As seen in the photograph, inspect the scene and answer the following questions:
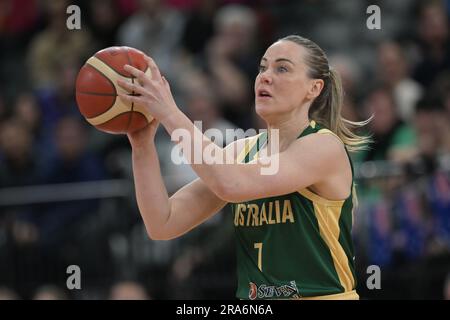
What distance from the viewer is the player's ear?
5082 mm

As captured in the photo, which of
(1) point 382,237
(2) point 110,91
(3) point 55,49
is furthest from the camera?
(3) point 55,49

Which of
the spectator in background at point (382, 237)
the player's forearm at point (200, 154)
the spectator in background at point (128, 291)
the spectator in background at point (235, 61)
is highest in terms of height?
the spectator in background at point (235, 61)

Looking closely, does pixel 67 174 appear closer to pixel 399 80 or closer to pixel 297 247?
pixel 399 80

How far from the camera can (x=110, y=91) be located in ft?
15.9

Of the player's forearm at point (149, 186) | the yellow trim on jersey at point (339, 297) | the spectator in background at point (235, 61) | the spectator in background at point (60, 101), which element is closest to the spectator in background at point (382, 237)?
the spectator in background at point (235, 61)

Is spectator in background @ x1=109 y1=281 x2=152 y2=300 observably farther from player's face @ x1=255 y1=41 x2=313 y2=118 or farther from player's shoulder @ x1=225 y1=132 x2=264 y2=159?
player's face @ x1=255 y1=41 x2=313 y2=118

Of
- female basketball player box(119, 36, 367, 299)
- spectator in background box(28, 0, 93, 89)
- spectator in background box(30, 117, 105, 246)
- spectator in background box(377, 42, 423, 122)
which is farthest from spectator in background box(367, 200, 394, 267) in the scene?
spectator in background box(28, 0, 93, 89)

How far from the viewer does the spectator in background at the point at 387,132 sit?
9062mm

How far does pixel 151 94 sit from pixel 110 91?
1.05 feet

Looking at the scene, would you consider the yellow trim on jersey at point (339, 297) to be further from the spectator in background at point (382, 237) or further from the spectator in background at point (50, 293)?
the spectator in background at point (50, 293)

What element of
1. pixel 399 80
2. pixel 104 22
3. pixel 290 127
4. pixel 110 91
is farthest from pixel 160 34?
pixel 110 91

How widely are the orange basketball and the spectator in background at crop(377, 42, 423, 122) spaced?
5121 millimetres

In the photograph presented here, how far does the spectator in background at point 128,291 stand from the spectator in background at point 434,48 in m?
3.72
